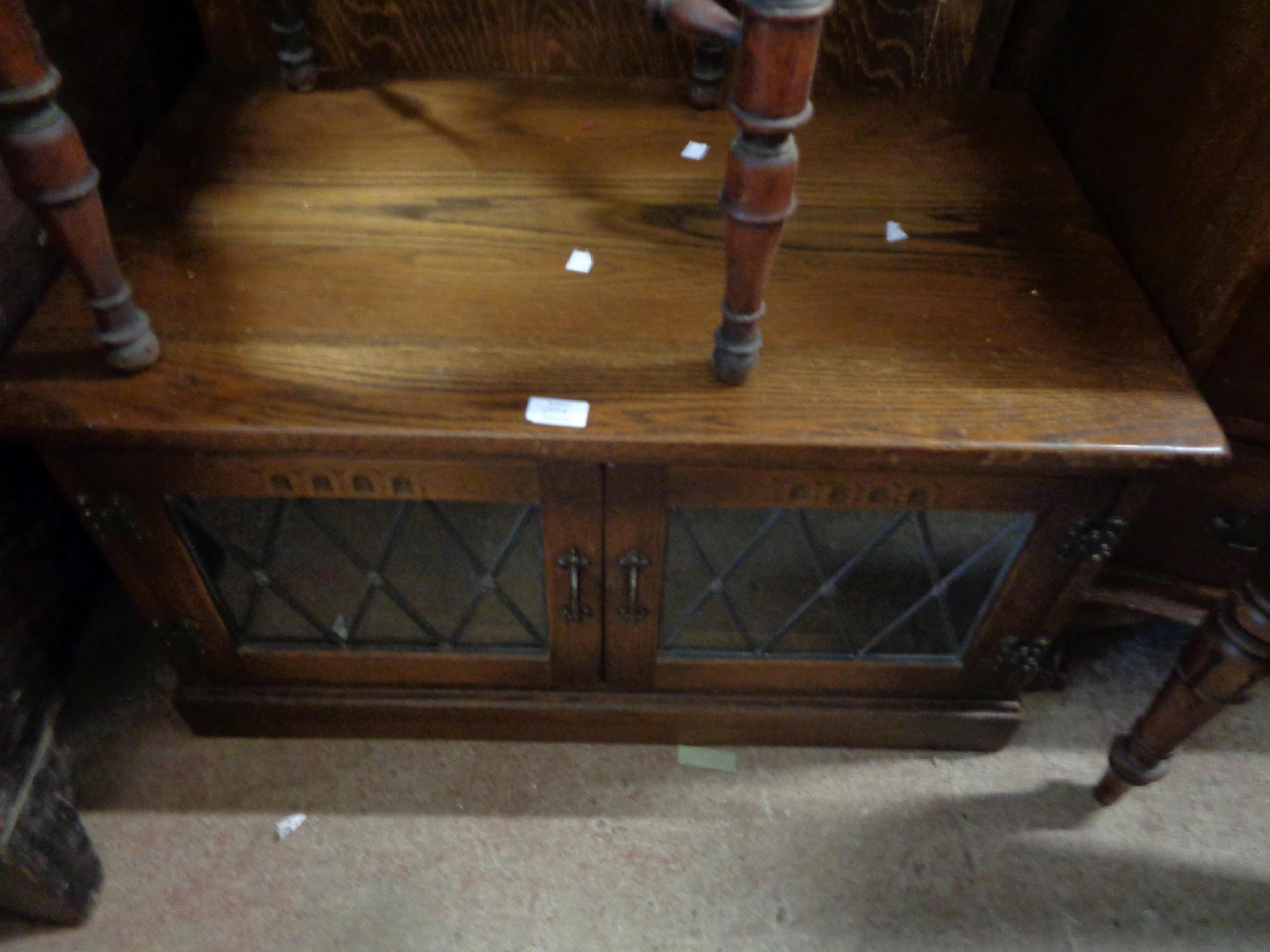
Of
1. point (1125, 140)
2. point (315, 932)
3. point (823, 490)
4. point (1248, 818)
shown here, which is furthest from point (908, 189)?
point (315, 932)

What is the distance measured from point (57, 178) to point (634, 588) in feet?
1.89

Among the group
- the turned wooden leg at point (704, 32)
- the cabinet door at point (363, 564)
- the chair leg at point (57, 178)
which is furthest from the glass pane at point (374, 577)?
the turned wooden leg at point (704, 32)

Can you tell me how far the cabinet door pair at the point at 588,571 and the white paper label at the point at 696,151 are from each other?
14.8 inches

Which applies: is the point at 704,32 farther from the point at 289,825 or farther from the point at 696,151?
the point at 289,825

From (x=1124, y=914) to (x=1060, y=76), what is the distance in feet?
3.06

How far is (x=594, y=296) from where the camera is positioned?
87 centimetres

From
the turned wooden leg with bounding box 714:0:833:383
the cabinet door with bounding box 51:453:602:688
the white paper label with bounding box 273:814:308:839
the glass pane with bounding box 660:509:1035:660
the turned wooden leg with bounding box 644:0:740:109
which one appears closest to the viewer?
the turned wooden leg with bounding box 714:0:833:383

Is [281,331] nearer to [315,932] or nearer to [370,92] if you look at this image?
[370,92]

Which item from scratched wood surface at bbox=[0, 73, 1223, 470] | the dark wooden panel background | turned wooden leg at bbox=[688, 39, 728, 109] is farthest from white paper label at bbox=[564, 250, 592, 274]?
the dark wooden panel background

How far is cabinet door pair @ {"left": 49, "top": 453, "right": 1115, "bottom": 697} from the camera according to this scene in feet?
2.73

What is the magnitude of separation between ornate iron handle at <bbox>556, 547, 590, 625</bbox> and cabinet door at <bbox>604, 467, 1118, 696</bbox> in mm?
26

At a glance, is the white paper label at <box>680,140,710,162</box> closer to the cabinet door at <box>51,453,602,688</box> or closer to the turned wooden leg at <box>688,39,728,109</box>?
the turned wooden leg at <box>688,39,728,109</box>

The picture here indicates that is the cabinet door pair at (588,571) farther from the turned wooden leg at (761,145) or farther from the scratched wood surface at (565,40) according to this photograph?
the scratched wood surface at (565,40)

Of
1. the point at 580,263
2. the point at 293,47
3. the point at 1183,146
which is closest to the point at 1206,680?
the point at 1183,146
